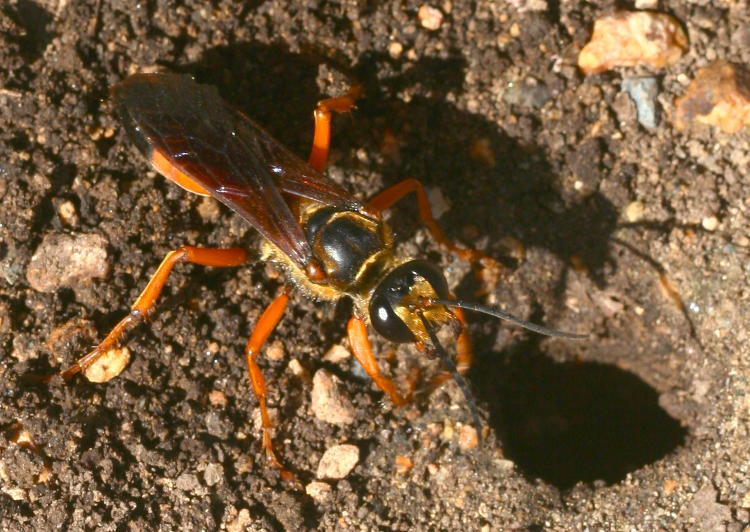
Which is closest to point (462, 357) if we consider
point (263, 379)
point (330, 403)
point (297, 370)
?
point (330, 403)

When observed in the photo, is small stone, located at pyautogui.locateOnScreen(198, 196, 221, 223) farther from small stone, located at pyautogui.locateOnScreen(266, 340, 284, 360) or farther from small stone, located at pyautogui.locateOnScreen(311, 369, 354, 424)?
small stone, located at pyautogui.locateOnScreen(311, 369, 354, 424)

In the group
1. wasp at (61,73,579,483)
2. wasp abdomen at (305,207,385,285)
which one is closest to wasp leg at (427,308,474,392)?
wasp at (61,73,579,483)

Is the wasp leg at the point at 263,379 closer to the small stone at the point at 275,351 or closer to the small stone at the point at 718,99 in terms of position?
the small stone at the point at 275,351

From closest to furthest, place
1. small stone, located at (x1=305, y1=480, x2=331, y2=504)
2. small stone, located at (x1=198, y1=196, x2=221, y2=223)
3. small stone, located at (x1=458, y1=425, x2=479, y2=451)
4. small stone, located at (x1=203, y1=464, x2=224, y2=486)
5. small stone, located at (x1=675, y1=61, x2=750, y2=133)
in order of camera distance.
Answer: small stone, located at (x1=203, y1=464, x2=224, y2=486), small stone, located at (x1=305, y1=480, x2=331, y2=504), small stone, located at (x1=458, y1=425, x2=479, y2=451), small stone, located at (x1=198, y1=196, x2=221, y2=223), small stone, located at (x1=675, y1=61, x2=750, y2=133)

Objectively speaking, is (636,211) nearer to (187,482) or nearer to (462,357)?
(462,357)

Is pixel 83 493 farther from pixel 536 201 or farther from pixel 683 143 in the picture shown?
pixel 683 143

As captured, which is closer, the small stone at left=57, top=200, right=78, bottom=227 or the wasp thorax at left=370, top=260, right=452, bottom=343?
the wasp thorax at left=370, top=260, right=452, bottom=343

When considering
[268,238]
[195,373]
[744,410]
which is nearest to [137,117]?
[268,238]
